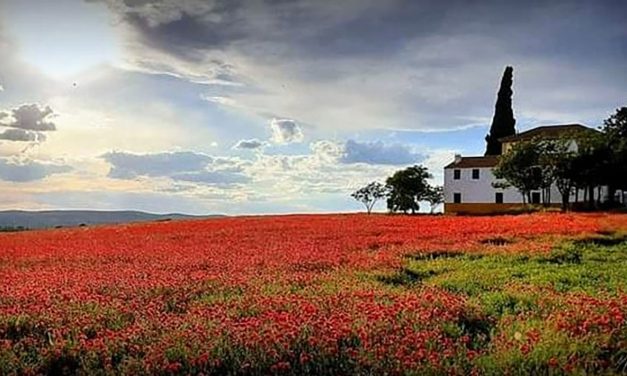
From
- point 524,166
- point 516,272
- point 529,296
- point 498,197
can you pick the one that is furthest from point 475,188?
point 529,296

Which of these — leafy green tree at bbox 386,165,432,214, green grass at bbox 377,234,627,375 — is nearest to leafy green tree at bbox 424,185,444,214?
leafy green tree at bbox 386,165,432,214

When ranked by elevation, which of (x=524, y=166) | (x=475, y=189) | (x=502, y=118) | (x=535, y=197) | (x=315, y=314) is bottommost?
(x=315, y=314)

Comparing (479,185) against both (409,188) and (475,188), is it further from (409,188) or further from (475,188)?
(409,188)

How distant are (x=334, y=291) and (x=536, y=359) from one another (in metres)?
4.97

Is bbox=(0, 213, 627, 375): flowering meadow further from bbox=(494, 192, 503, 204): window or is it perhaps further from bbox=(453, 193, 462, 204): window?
bbox=(453, 193, 462, 204): window

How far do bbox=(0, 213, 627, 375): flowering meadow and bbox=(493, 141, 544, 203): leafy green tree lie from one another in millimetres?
43363

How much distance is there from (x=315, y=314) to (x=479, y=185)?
68927 mm

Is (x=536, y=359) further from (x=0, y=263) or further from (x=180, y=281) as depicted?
(x=0, y=263)

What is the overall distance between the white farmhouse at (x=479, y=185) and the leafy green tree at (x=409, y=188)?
4.88 metres

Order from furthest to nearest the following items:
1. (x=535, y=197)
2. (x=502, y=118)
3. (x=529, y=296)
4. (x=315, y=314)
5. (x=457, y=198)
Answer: (x=502, y=118)
(x=457, y=198)
(x=535, y=197)
(x=529, y=296)
(x=315, y=314)

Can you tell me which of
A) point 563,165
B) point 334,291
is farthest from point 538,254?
point 563,165

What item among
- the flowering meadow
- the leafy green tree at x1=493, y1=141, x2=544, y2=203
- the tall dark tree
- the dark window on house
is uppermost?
the tall dark tree

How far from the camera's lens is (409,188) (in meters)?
72.5

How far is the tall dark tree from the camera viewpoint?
87.7 m
